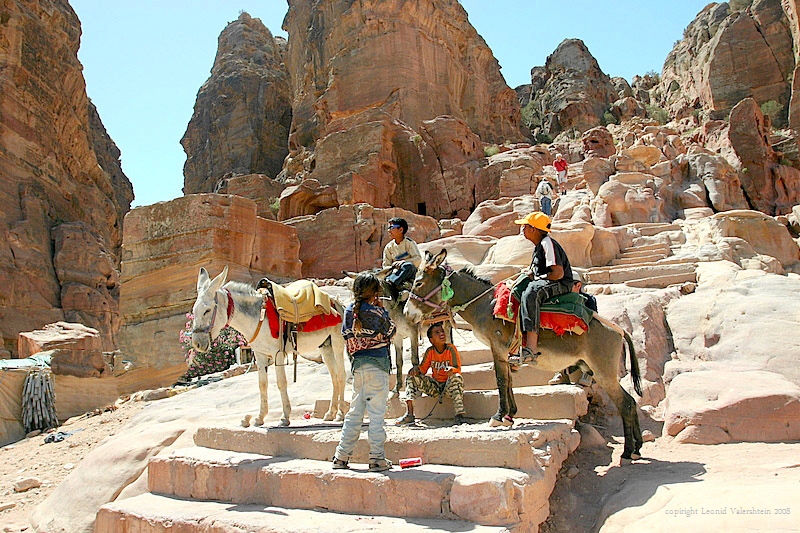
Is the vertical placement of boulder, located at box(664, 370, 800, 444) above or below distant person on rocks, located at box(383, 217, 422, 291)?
below

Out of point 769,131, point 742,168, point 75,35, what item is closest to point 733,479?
point 742,168

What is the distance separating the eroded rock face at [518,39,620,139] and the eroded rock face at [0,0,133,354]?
1374 inches

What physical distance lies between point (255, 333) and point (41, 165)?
34116mm

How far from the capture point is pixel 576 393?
5.98m

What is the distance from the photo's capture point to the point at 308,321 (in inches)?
261

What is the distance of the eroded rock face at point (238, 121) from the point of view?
50.9m

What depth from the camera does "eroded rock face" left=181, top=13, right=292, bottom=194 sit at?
50.9 meters

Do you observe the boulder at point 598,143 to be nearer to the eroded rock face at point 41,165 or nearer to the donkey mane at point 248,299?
the eroded rock face at point 41,165

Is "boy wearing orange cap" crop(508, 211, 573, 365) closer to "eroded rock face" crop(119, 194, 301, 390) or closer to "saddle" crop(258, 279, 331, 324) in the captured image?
"saddle" crop(258, 279, 331, 324)

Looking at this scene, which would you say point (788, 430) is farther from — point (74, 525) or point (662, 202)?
point (662, 202)

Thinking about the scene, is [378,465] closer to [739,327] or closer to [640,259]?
[739,327]

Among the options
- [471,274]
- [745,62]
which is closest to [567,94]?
[745,62]

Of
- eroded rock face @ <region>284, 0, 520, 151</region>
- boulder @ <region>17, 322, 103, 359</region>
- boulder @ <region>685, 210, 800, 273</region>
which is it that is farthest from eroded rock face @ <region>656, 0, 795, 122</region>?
boulder @ <region>17, 322, 103, 359</region>

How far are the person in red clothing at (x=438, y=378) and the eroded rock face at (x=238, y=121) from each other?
45244 millimetres
